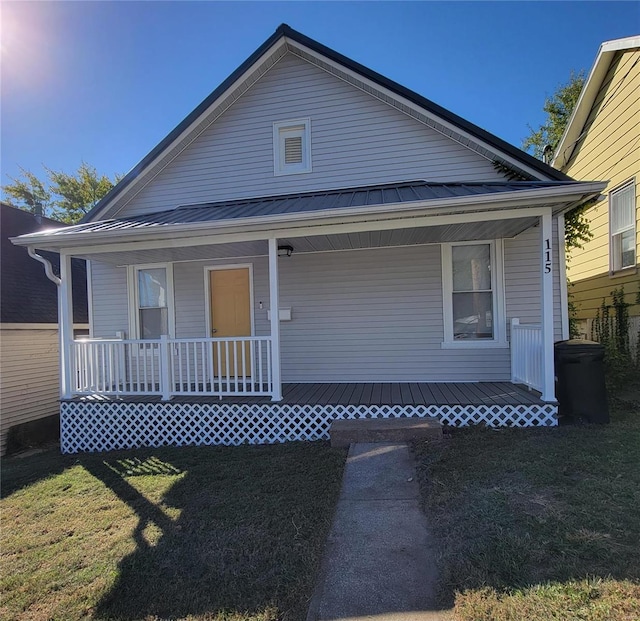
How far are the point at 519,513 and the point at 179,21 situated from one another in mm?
9792

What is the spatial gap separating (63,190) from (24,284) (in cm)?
1624

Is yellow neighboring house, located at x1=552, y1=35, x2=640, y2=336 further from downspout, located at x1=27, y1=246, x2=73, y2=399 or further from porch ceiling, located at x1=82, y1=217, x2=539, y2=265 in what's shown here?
downspout, located at x1=27, y1=246, x2=73, y2=399

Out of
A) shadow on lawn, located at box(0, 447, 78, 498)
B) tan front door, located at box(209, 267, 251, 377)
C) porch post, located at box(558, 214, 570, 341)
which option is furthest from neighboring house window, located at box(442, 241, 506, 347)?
shadow on lawn, located at box(0, 447, 78, 498)

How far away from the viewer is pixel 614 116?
6.72 meters

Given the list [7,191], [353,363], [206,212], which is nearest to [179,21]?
[206,212]

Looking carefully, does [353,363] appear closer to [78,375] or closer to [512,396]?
[512,396]

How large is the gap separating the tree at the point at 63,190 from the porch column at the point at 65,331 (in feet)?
63.9

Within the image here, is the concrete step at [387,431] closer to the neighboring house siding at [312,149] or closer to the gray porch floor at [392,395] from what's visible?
the gray porch floor at [392,395]

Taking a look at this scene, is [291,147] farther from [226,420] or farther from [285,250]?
[226,420]

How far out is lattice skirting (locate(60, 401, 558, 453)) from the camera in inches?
190

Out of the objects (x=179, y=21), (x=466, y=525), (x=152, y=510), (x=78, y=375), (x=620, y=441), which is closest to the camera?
(x=466, y=525)

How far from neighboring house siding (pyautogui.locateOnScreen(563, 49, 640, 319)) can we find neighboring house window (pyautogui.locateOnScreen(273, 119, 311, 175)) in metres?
5.45

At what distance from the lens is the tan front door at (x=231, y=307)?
7082 mm

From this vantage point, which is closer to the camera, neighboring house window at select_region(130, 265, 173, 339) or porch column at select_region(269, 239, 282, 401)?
porch column at select_region(269, 239, 282, 401)
